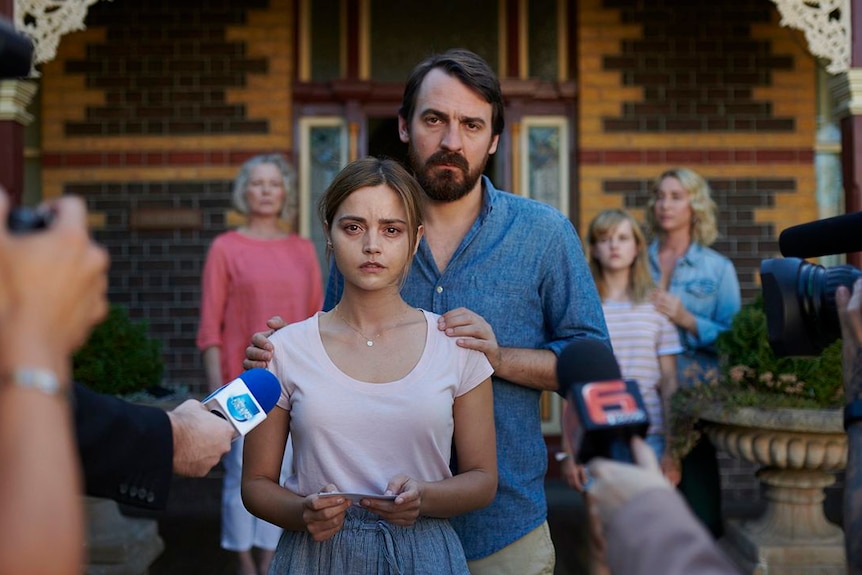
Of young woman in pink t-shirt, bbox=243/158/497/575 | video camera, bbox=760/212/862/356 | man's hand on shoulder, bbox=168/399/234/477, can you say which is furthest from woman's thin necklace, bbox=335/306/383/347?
video camera, bbox=760/212/862/356

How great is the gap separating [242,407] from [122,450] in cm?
36

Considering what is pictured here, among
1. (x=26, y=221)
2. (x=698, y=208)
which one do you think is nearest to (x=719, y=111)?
(x=698, y=208)

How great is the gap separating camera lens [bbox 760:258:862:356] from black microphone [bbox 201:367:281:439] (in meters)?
1.16

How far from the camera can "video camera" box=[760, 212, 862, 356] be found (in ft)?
6.87

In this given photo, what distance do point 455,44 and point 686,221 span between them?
3.04 metres

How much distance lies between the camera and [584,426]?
1361 mm

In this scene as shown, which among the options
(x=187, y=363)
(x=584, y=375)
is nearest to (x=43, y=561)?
(x=584, y=375)

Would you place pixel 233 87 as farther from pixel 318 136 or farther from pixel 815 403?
pixel 815 403

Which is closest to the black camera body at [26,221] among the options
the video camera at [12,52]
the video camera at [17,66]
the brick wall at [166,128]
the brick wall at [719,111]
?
the video camera at [17,66]

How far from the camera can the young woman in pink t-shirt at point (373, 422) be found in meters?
2.34

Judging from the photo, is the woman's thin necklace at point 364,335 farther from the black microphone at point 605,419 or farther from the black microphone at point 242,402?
the black microphone at point 605,419

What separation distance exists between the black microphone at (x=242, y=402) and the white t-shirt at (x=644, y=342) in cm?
292

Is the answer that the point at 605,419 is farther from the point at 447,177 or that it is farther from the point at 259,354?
the point at 447,177

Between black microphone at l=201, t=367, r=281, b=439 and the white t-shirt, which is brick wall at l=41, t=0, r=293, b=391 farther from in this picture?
black microphone at l=201, t=367, r=281, b=439
